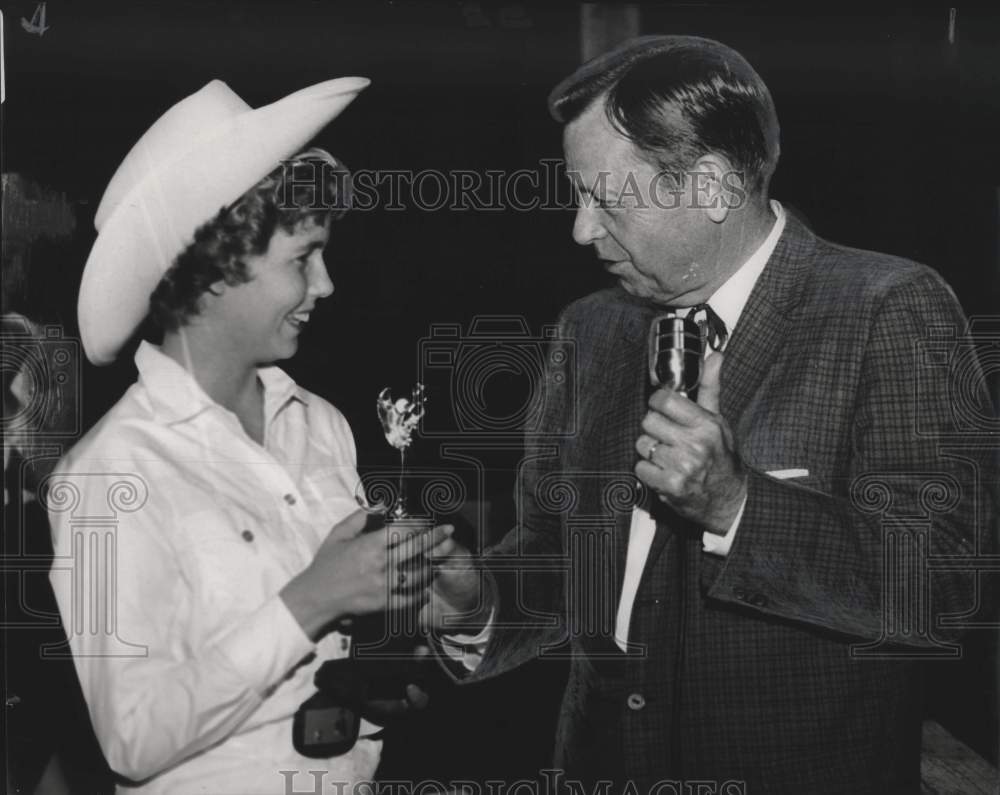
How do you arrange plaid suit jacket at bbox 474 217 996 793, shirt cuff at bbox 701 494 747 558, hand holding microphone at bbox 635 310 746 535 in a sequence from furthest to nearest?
plaid suit jacket at bbox 474 217 996 793
shirt cuff at bbox 701 494 747 558
hand holding microphone at bbox 635 310 746 535

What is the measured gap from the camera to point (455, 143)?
2.11 meters

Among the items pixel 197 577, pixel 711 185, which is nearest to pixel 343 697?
pixel 197 577

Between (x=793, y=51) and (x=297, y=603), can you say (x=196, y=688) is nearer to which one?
(x=297, y=603)

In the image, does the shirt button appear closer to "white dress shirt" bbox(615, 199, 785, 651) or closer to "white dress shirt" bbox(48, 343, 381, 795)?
"white dress shirt" bbox(615, 199, 785, 651)

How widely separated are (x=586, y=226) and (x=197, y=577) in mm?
1041

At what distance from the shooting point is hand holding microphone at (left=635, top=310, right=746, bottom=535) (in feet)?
5.48

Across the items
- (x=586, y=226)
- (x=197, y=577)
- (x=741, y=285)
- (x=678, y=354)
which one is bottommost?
(x=197, y=577)

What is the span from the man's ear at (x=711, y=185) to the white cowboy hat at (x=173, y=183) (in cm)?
73

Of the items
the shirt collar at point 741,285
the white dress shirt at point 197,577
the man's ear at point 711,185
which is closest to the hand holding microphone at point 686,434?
the shirt collar at point 741,285

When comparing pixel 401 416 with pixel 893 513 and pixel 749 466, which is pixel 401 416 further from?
pixel 893 513

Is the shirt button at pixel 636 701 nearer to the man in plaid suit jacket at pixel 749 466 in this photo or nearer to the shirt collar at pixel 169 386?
the man in plaid suit jacket at pixel 749 466

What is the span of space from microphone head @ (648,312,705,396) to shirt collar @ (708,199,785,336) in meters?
0.30

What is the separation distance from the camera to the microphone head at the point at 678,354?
172 centimetres

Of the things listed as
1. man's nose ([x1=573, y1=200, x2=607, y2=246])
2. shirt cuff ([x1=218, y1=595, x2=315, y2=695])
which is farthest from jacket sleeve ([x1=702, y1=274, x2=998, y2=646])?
shirt cuff ([x1=218, y1=595, x2=315, y2=695])
